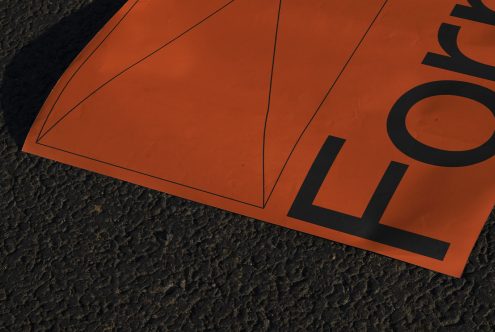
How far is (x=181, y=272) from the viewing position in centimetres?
231

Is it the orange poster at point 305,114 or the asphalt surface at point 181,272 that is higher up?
the orange poster at point 305,114

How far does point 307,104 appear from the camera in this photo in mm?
2621

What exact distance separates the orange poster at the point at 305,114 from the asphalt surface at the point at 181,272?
0.17 feet

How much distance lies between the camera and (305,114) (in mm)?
2590

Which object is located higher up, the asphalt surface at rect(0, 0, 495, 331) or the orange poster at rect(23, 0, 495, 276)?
the orange poster at rect(23, 0, 495, 276)

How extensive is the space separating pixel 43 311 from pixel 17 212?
0.34 meters

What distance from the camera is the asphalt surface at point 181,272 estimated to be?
7.24 ft

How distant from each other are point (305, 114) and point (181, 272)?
0.61 meters

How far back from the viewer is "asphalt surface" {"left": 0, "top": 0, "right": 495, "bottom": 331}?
221 centimetres

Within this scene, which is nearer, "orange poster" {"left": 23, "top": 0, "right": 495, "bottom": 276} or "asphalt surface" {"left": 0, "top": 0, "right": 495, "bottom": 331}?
"asphalt surface" {"left": 0, "top": 0, "right": 495, "bottom": 331}

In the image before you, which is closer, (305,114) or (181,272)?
(181,272)

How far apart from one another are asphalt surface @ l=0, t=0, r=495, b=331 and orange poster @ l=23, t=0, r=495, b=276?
0.05 m

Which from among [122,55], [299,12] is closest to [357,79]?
[299,12]

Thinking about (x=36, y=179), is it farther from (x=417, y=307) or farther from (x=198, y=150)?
(x=417, y=307)
